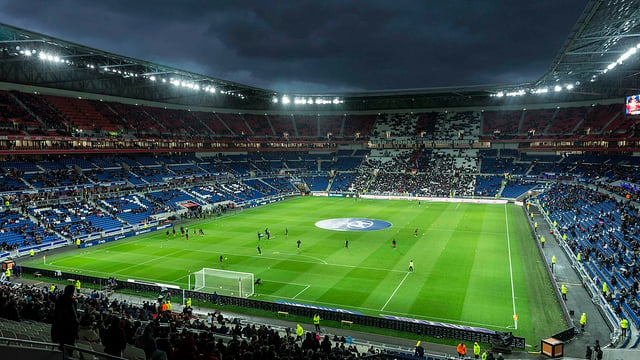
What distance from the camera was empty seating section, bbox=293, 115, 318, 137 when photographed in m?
108

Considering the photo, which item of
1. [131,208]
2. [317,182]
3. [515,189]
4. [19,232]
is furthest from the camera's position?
[317,182]

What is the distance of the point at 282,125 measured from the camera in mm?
109188

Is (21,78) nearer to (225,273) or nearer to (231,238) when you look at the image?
(231,238)

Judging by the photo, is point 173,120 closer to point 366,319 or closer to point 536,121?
point 366,319

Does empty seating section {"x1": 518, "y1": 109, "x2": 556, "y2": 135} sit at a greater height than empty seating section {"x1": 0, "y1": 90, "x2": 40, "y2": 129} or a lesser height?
greater

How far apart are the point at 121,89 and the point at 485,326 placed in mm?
75167

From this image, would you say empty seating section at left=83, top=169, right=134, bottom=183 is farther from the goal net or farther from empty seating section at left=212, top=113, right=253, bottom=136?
the goal net

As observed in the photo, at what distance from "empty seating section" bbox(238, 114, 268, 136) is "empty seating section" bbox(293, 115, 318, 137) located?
26.2 ft

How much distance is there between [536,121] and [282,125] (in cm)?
6012

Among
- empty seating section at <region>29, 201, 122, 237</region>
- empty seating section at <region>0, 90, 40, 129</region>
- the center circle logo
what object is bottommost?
the center circle logo

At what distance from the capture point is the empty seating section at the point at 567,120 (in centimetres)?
8262

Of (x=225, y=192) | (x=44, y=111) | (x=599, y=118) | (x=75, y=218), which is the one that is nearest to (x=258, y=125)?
(x=225, y=192)

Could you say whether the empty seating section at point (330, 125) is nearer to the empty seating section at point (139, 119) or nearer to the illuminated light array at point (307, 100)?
the illuminated light array at point (307, 100)

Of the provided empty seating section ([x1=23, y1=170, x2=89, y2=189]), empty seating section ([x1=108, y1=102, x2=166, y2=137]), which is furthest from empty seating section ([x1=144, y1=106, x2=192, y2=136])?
empty seating section ([x1=23, y1=170, x2=89, y2=189])
